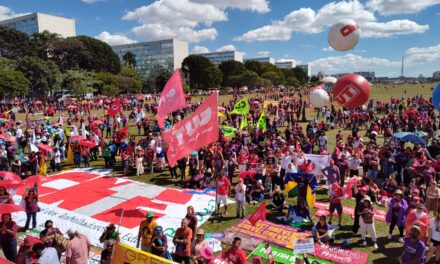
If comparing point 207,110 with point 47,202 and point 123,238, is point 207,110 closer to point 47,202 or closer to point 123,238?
point 123,238

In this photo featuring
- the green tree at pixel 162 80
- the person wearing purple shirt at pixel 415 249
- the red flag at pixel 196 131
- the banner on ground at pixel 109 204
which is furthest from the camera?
the green tree at pixel 162 80

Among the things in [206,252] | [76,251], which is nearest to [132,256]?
[76,251]

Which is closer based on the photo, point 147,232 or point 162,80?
point 147,232

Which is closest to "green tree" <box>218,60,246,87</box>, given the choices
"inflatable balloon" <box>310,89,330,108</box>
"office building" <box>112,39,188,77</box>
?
"office building" <box>112,39,188,77</box>

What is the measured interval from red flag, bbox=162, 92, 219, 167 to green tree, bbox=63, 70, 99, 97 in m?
54.5

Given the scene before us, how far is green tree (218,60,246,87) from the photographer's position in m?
105

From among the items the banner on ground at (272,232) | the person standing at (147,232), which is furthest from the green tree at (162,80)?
the person standing at (147,232)

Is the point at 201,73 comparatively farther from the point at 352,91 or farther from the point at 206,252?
the point at 206,252

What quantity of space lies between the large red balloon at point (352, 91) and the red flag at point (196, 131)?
5.40 metres

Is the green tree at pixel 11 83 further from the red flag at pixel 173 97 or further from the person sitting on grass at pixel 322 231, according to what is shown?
the person sitting on grass at pixel 322 231

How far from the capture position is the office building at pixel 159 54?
524 ft

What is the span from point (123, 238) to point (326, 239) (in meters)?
5.71

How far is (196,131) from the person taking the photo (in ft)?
34.2

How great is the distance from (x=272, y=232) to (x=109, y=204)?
605cm
